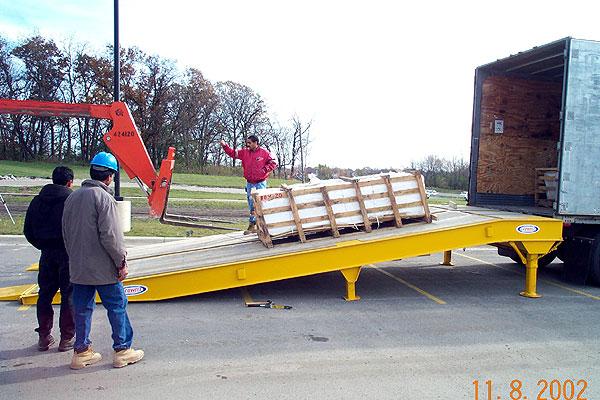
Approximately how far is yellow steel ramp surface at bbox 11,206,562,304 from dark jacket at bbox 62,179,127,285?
2.07m

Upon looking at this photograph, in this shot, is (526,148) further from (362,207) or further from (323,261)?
(323,261)

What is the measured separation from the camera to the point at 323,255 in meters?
6.62

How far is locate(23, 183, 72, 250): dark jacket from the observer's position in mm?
4891

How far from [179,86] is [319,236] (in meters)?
50.8

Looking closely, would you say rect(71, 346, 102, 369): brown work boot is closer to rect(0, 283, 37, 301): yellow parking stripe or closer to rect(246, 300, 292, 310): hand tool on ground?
rect(246, 300, 292, 310): hand tool on ground

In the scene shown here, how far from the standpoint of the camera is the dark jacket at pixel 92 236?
435 centimetres

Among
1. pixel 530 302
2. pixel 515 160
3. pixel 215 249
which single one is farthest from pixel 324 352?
pixel 515 160

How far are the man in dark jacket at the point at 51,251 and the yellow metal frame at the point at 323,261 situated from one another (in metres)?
1.41

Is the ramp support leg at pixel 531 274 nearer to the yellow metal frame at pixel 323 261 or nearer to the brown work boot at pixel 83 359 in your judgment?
the yellow metal frame at pixel 323 261

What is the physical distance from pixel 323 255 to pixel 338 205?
925mm

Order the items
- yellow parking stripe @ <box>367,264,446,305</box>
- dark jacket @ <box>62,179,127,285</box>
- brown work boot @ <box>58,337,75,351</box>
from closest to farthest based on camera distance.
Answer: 1. dark jacket @ <box>62,179,127,285</box>
2. brown work boot @ <box>58,337,75,351</box>
3. yellow parking stripe @ <box>367,264,446,305</box>

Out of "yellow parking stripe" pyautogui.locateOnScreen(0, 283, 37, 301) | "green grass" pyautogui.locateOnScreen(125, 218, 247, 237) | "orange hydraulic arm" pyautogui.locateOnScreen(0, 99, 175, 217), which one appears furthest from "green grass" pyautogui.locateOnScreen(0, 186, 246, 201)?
"yellow parking stripe" pyautogui.locateOnScreen(0, 283, 37, 301)

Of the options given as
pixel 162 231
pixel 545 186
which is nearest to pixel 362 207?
pixel 545 186

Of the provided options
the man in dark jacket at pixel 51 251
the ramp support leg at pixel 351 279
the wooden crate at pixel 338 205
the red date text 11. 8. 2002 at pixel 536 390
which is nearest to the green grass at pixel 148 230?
the wooden crate at pixel 338 205
